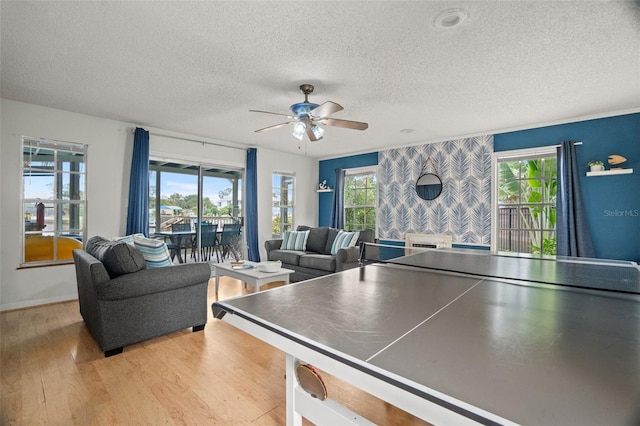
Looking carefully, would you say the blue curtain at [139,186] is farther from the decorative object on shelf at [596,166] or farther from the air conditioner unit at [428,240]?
the decorative object on shelf at [596,166]

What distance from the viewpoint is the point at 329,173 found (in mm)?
7121

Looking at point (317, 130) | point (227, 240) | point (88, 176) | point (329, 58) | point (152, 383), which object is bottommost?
point (152, 383)

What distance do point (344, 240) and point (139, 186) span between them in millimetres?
3288

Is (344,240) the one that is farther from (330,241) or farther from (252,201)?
(252,201)

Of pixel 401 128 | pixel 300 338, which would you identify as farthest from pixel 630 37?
pixel 300 338

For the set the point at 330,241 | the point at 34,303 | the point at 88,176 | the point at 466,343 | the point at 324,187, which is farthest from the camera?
the point at 324,187

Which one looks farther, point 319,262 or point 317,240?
point 317,240

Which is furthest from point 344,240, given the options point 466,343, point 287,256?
point 466,343

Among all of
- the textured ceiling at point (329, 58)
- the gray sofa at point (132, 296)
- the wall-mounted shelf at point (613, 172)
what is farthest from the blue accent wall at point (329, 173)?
the gray sofa at point (132, 296)

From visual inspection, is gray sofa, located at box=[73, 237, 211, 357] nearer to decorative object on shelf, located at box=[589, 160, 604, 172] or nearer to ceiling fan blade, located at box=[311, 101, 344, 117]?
ceiling fan blade, located at box=[311, 101, 344, 117]

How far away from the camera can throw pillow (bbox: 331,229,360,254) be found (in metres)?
4.80

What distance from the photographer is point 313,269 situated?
4598 millimetres

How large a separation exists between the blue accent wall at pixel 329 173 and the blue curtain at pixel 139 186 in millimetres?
3775

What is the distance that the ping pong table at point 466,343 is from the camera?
0.62 m
